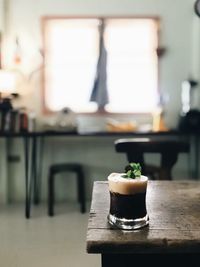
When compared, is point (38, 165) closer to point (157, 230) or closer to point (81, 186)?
point (81, 186)

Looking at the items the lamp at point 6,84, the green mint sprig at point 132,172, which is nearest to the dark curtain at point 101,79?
the lamp at point 6,84

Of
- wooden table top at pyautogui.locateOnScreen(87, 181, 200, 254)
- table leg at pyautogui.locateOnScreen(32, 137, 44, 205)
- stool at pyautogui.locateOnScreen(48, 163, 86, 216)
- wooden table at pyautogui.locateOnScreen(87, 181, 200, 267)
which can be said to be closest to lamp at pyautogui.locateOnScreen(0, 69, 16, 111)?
table leg at pyautogui.locateOnScreen(32, 137, 44, 205)

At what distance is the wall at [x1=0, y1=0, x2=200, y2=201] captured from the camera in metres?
4.56

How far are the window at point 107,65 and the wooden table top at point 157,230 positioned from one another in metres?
3.04

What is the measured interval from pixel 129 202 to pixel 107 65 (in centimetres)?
347

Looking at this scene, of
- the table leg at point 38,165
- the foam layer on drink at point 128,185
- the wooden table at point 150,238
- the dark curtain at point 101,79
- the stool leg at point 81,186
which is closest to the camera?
the wooden table at point 150,238

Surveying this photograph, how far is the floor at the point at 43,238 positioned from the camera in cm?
294

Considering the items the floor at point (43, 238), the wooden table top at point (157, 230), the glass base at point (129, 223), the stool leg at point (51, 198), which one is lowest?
the floor at point (43, 238)

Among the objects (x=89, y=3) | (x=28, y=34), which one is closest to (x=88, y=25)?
(x=89, y=3)

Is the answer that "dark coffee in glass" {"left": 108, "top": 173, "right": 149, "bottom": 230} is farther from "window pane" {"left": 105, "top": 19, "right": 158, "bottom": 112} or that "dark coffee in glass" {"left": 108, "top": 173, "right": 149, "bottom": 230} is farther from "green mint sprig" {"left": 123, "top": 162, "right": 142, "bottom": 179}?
"window pane" {"left": 105, "top": 19, "right": 158, "bottom": 112}

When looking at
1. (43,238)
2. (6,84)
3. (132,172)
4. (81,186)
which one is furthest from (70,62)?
(132,172)

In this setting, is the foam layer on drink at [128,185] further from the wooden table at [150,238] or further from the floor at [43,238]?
the floor at [43,238]

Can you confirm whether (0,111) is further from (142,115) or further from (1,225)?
(142,115)

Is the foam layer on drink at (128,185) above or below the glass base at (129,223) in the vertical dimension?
above
